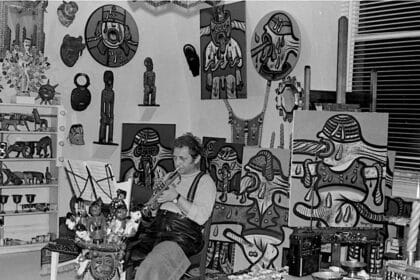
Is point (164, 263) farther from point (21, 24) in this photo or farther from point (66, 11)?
point (66, 11)

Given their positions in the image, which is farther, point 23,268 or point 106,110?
point 106,110


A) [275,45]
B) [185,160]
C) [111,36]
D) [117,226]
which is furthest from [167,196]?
[111,36]

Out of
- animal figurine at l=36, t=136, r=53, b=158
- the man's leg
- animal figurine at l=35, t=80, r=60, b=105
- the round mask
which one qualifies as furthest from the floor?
the round mask

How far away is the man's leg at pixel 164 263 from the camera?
367 cm

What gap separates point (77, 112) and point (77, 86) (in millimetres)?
272

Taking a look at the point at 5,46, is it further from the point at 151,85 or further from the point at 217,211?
the point at 217,211

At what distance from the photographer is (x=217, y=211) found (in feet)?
18.7

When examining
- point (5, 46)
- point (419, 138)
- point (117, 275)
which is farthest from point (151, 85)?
point (117, 275)

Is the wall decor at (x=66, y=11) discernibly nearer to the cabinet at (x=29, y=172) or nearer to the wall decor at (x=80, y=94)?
the wall decor at (x=80, y=94)

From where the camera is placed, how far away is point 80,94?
6367 millimetres

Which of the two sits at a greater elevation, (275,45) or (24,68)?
(275,45)

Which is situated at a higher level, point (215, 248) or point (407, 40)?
point (407, 40)

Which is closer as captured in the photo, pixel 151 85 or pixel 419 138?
pixel 419 138

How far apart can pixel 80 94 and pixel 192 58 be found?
49.4 inches
